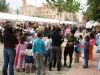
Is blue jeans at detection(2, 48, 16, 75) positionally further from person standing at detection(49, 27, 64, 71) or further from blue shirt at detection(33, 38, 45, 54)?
person standing at detection(49, 27, 64, 71)

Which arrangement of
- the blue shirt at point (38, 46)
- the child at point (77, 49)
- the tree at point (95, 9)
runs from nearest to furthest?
the blue shirt at point (38, 46)
the child at point (77, 49)
the tree at point (95, 9)

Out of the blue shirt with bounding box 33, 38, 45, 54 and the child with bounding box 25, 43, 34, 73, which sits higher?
the blue shirt with bounding box 33, 38, 45, 54

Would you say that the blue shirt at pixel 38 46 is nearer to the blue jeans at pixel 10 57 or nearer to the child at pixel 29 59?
the child at pixel 29 59

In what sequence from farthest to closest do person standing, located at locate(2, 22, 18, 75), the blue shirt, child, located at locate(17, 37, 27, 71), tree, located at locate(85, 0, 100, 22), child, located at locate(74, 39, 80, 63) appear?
tree, located at locate(85, 0, 100, 22)
child, located at locate(74, 39, 80, 63)
child, located at locate(17, 37, 27, 71)
the blue shirt
person standing, located at locate(2, 22, 18, 75)

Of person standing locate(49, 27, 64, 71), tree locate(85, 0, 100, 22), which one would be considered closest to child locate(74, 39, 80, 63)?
person standing locate(49, 27, 64, 71)

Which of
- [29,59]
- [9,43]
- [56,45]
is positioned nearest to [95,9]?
[56,45]

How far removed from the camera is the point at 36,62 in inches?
558

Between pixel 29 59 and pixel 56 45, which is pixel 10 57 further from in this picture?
pixel 56 45

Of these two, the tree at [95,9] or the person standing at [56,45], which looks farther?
the tree at [95,9]

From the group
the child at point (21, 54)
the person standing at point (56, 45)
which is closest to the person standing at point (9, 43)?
the child at point (21, 54)

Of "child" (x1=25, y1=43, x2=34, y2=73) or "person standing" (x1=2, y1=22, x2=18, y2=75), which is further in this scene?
"child" (x1=25, y1=43, x2=34, y2=73)

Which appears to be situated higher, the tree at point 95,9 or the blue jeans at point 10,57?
the tree at point 95,9

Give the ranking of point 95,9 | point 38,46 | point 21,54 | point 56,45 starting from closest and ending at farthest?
point 38,46 → point 21,54 → point 56,45 → point 95,9

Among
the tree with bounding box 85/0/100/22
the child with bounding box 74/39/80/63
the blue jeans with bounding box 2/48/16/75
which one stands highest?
the tree with bounding box 85/0/100/22
